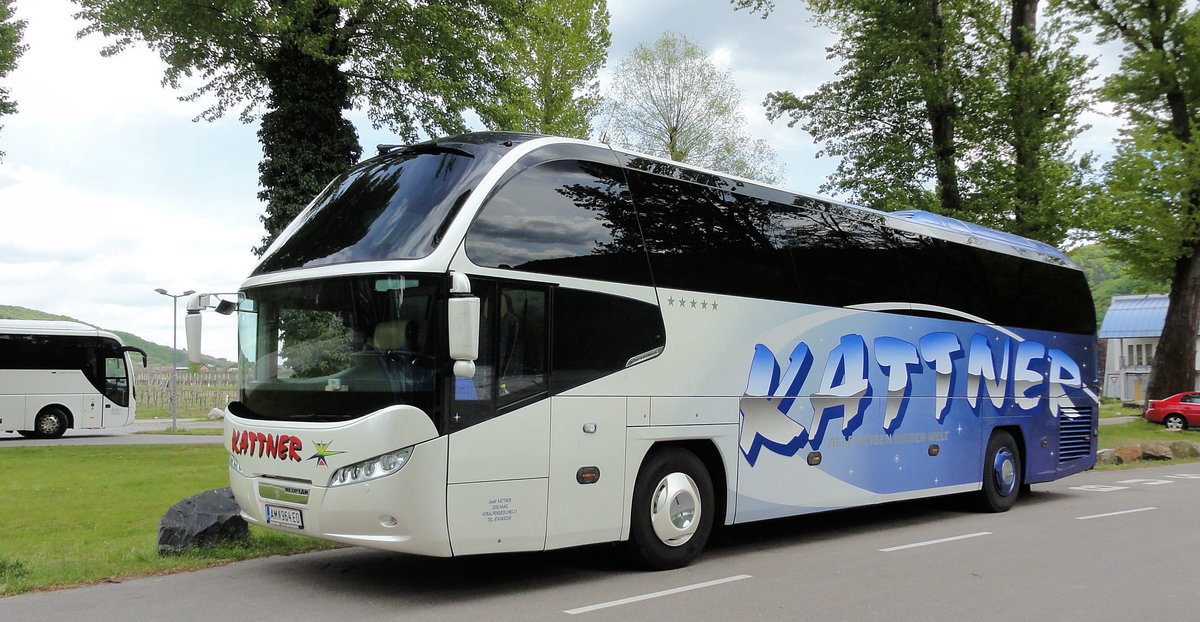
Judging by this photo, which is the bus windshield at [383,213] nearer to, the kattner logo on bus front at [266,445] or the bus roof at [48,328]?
the kattner logo on bus front at [266,445]

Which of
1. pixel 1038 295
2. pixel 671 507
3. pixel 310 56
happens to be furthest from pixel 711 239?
pixel 310 56

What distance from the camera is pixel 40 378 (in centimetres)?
2942

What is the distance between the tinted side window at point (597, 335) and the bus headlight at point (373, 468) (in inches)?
53.4

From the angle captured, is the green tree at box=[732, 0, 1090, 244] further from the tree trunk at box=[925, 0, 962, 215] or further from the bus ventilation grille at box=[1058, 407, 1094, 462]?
the bus ventilation grille at box=[1058, 407, 1094, 462]

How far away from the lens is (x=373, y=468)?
6820mm

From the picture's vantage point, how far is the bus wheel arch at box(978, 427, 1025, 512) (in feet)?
42.7

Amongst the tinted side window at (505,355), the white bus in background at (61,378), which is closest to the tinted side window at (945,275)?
the tinted side window at (505,355)

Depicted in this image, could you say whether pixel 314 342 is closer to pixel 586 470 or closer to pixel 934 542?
pixel 586 470

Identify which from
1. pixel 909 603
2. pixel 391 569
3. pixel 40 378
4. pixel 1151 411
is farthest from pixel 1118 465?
pixel 40 378

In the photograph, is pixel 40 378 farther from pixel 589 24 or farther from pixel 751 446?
pixel 751 446

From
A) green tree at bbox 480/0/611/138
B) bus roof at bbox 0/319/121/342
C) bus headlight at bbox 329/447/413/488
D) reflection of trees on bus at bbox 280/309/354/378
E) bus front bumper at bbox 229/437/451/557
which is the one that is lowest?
bus front bumper at bbox 229/437/451/557

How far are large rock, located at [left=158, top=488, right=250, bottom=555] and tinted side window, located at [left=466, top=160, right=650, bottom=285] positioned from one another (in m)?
3.92

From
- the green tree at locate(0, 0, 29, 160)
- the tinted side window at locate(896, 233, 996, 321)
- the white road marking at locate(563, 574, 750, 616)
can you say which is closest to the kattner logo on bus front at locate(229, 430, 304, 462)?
the white road marking at locate(563, 574, 750, 616)

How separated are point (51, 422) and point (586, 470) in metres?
27.6
